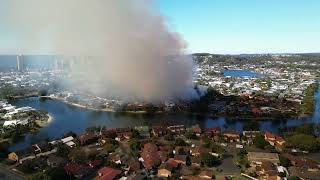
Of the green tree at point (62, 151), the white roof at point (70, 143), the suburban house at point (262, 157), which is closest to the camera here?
the suburban house at point (262, 157)

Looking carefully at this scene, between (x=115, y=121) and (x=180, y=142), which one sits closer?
(x=180, y=142)

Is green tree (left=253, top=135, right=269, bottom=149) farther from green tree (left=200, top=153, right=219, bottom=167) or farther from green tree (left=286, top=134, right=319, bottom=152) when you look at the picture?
green tree (left=200, top=153, right=219, bottom=167)

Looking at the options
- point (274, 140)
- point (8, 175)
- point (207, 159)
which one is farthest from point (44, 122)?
point (274, 140)

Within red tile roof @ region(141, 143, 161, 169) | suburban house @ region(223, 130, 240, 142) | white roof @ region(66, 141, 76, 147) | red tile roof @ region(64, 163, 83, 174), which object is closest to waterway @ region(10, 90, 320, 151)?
white roof @ region(66, 141, 76, 147)

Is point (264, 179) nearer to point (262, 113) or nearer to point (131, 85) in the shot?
point (262, 113)

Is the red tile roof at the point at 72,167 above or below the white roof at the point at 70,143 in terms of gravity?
above

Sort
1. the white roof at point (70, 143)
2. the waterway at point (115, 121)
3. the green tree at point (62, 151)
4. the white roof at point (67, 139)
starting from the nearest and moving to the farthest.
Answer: the green tree at point (62, 151) → the white roof at point (70, 143) → the white roof at point (67, 139) → the waterway at point (115, 121)

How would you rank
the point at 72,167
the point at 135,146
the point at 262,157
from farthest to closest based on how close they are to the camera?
the point at 135,146 → the point at 262,157 → the point at 72,167


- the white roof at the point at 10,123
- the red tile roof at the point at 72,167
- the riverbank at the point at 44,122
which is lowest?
the riverbank at the point at 44,122

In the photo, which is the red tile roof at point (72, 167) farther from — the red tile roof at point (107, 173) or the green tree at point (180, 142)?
the green tree at point (180, 142)

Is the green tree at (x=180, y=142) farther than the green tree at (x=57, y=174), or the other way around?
the green tree at (x=180, y=142)

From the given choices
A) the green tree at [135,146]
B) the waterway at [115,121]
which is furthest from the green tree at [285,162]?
the waterway at [115,121]

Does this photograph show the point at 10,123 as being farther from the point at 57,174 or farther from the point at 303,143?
the point at 303,143
